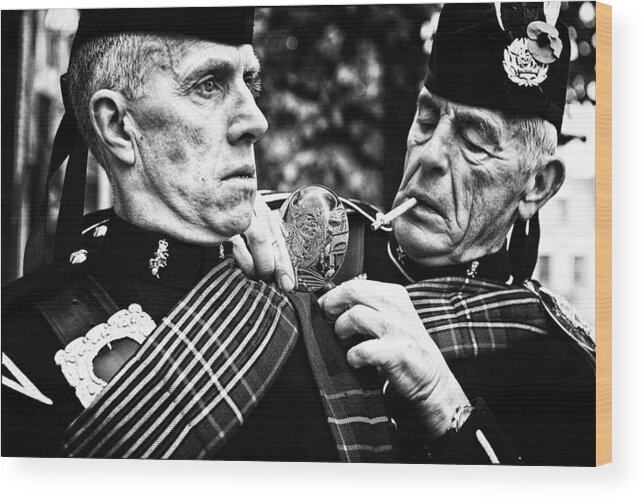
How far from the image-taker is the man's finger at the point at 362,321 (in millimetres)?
4012

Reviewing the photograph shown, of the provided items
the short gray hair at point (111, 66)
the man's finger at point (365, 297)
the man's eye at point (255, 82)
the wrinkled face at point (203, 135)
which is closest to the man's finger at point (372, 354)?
the man's finger at point (365, 297)

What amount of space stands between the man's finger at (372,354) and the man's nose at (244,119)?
0.70 metres

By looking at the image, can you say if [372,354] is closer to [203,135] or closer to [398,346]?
[398,346]

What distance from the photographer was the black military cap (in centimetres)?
395

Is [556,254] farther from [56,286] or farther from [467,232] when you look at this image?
[56,286]

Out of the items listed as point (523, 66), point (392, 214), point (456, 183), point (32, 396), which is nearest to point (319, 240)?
point (392, 214)

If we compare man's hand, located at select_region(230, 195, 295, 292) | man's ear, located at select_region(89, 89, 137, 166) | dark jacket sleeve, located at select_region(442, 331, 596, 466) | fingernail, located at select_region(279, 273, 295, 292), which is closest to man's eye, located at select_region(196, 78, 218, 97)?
man's ear, located at select_region(89, 89, 137, 166)

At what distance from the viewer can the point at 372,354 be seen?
4.00 metres

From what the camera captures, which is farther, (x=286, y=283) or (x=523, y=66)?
(x=286, y=283)

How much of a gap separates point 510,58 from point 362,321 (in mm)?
876

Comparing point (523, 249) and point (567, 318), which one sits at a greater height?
point (523, 249)

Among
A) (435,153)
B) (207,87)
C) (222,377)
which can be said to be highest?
(207,87)

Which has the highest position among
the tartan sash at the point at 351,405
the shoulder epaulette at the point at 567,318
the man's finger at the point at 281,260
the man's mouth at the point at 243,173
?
the man's mouth at the point at 243,173

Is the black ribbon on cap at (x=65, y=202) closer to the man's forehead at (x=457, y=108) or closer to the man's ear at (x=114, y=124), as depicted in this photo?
the man's ear at (x=114, y=124)
